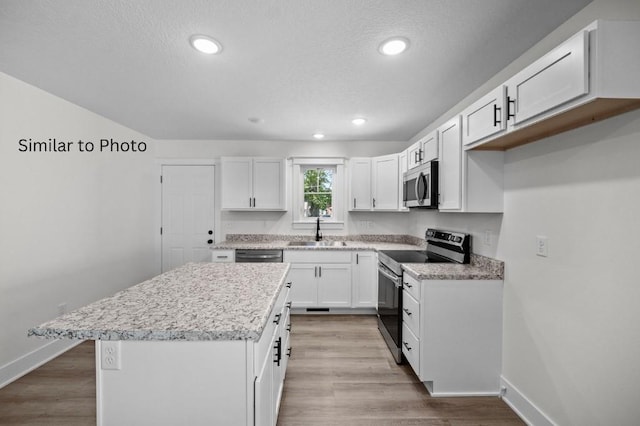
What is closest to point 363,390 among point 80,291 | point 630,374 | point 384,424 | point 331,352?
point 384,424

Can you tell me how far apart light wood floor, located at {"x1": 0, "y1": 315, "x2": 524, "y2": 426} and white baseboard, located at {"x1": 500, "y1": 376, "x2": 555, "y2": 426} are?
0.05 metres

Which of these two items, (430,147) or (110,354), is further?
(430,147)

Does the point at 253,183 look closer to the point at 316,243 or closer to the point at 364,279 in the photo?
the point at 316,243

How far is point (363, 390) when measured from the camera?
2.12 metres

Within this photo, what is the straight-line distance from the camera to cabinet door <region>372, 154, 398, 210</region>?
3.76 metres

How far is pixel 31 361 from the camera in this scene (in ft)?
7.79

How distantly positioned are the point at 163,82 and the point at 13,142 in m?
1.32

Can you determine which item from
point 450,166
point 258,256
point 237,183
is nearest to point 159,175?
point 237,183

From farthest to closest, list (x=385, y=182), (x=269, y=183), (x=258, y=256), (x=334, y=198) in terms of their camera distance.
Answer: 1. (x=334, y=198)
2. (x=269, y=183)
3. (x=385, y=182)
4. (x=258, y=256)

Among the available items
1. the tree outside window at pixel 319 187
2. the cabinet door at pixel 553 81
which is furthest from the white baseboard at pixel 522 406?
the tree outside window at pixel 319 187

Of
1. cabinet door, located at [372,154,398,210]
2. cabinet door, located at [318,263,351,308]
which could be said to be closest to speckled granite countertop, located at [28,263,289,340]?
cabinet door, located at [318,263,351,308]

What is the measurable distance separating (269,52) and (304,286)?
8.90 feet

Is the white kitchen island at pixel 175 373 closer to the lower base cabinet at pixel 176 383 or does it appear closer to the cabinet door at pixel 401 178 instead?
the lower base cabinet at pixel 176 383

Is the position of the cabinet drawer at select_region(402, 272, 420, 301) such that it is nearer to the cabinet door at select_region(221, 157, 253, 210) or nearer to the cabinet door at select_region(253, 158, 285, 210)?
the cabinet door at select_region(253, 158, 285, 210)
